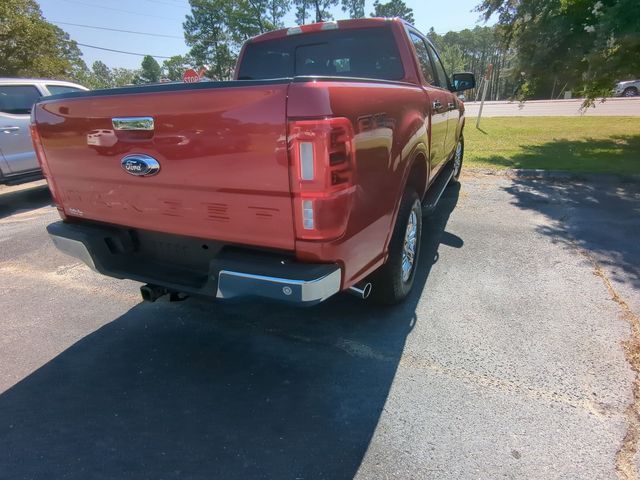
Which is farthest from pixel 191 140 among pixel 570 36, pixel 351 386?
pixel 570 36

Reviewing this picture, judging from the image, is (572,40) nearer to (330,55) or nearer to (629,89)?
(330,55)

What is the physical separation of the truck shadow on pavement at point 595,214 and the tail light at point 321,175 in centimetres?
302

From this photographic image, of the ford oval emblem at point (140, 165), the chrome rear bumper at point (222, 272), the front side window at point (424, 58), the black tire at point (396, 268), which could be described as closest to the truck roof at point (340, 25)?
the front side window at point (424, 58)

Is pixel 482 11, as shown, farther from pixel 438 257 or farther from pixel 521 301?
pixel 521 301

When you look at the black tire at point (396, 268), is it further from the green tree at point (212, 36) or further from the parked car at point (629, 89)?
the green tree at point (212, 36)

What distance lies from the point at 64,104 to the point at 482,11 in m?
10.7

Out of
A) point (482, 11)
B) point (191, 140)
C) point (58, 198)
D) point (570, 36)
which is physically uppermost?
point (482, 11)

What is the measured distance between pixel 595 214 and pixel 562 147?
5.67 meters

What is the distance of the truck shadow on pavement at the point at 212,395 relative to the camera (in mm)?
1952

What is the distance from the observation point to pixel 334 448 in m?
1.99

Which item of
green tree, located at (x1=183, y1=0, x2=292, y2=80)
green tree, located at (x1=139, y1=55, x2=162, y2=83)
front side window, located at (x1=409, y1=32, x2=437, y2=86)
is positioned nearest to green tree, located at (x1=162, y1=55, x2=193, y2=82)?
green tree, located at (x1=183, y1=0, x2=292, y2=80)

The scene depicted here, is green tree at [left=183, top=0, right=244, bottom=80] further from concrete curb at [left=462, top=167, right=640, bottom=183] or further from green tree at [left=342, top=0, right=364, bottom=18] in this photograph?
concrete curb at [left=462, top=167, right=640, bottom=183]

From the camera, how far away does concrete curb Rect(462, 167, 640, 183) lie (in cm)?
674

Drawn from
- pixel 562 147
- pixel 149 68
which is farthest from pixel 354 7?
pixel 149 68
